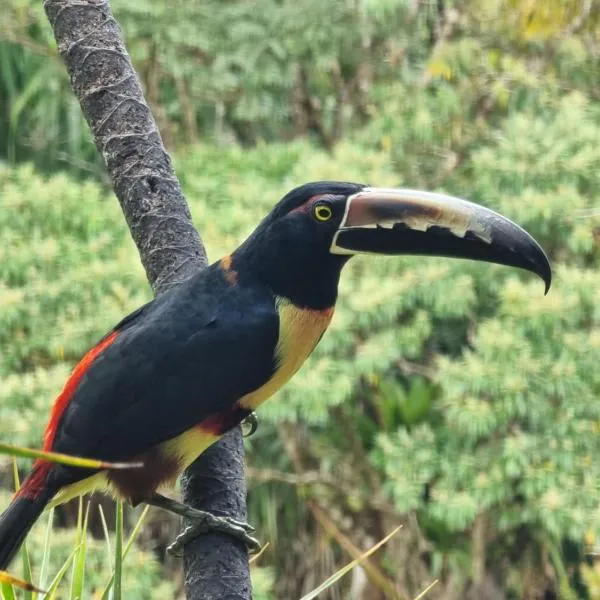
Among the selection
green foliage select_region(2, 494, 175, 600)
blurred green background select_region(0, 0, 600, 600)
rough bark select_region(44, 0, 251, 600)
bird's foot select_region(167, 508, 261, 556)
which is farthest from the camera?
blurred green background select_region(0, 0, 600, 600)

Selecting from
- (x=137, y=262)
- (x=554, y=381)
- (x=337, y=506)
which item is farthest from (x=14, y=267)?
(x=554, y=381)

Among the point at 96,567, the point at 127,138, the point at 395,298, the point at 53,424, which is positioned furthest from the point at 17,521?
the point at 395,298

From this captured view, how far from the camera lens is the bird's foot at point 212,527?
87.0 inches

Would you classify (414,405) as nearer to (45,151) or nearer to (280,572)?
(280,572)

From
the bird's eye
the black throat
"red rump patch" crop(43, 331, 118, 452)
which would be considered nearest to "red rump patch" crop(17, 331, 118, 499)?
"red rump patch" crop(43, 331, 118, 452)

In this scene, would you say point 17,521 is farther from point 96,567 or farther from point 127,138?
point 96,567

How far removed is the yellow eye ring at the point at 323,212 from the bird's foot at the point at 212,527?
0.58 meters

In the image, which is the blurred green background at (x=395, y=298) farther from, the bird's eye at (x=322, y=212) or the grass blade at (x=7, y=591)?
the grass blade at (x=7, y=591)

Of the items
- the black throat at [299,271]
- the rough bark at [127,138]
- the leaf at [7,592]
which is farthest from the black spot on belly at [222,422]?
the leaf at [7,592]

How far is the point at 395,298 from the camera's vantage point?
3945 millimetres

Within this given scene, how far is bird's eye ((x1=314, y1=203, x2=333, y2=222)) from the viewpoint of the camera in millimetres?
2387

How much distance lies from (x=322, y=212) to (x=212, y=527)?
618 millimetres

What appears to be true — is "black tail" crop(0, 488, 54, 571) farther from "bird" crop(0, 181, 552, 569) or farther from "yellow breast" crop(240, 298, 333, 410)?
"yellow breast" crop(240, 298, 333, 410)

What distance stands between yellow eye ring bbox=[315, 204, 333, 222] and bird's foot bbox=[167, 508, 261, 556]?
1.90ft
